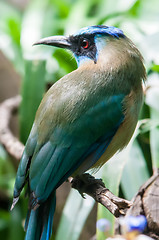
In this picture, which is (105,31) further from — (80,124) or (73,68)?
(73,68)

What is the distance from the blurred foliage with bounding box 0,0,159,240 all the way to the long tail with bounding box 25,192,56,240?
0.28 m

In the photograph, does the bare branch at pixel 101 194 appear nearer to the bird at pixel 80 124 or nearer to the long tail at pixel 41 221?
the bird at pixel 80 124

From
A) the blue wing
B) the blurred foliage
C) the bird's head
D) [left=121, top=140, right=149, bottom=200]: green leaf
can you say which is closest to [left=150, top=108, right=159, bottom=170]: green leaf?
the blurred foliage

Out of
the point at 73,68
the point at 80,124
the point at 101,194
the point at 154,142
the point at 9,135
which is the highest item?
the point at 73,68

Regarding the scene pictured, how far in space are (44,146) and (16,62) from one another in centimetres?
199

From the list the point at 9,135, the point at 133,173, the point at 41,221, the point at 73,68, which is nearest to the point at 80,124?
the point at 41,221

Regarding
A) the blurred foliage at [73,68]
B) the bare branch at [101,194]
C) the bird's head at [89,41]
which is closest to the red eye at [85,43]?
the bird's head at [89,41]

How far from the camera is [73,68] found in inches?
146

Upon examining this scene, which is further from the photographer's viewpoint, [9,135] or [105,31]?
[9,135]

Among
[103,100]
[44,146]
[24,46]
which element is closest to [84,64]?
[103,100]

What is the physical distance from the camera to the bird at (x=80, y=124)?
Result: 2230 millimetres

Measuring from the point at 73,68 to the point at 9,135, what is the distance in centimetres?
90

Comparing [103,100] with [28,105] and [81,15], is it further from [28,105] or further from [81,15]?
[81,15]

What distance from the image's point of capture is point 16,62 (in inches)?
161
